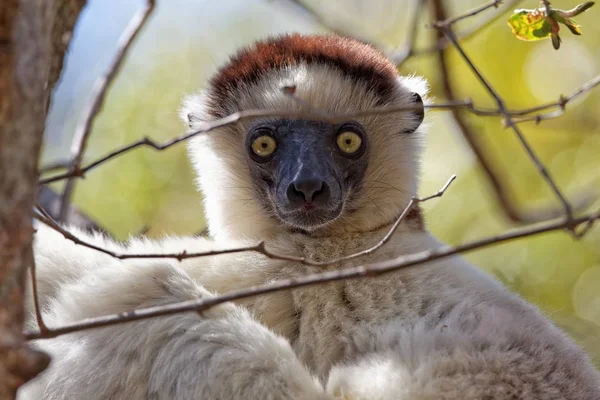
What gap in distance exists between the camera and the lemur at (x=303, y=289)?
289 cm

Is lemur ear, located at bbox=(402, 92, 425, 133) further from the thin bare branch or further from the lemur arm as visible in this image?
the lemur arm

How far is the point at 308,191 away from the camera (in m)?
3.80

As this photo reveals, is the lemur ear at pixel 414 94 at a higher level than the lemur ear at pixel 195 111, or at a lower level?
higher

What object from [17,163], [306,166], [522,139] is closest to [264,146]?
[306,166]

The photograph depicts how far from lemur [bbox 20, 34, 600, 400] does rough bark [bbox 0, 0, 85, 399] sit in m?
1.04

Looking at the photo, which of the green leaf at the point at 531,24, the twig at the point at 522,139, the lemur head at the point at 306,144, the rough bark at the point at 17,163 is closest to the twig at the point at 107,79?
the lemur head at the point at 306,144

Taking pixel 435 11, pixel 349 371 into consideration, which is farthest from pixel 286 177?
pixel 435 11

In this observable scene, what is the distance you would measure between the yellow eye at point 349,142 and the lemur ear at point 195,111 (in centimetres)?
95

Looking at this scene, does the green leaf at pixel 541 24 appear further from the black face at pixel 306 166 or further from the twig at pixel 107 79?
the twig at pixel 107 79

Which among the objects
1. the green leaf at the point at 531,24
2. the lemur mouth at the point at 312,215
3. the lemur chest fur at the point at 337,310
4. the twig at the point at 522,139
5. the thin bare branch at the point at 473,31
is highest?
the thin bare branch at the point at 473,31

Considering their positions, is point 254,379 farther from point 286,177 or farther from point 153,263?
point 286,177

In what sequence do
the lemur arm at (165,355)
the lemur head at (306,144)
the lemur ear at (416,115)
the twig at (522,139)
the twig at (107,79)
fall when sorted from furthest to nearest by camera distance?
the lemur ear at (416,115)
the lemur head at (306,144)
the twig at (107,79)
the lemur arm at (165,355)
the twig at (522,139)

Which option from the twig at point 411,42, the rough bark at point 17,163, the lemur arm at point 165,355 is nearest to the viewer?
the rough bark at point 17,163

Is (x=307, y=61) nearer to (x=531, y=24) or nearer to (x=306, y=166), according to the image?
(x=306, y=166)
